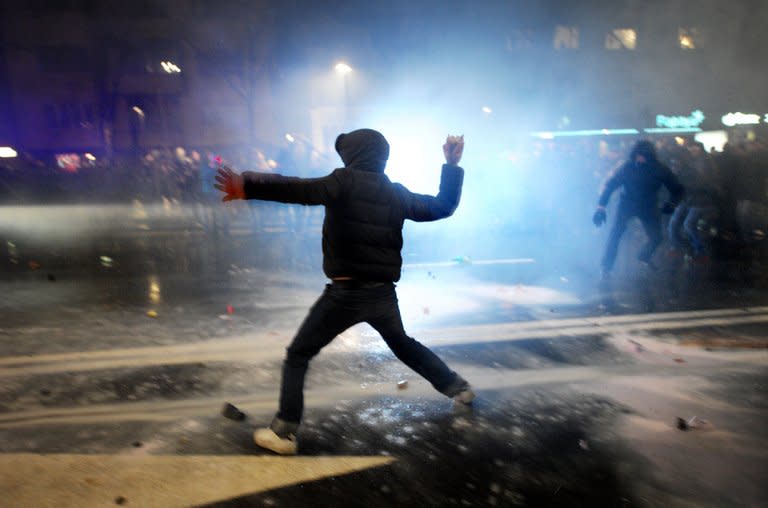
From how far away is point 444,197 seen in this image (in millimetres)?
3186

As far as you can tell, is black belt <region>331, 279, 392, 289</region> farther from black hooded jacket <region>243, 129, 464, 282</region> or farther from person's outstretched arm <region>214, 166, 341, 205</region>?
person's outstretched arm <region>214, 166, 341, 205</region>

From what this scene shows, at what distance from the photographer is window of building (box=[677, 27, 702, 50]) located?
18953 mm

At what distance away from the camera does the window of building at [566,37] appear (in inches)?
1324

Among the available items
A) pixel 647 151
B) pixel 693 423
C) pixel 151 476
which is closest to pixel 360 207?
pixel 151 476

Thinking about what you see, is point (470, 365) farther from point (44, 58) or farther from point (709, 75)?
point (44, 58)

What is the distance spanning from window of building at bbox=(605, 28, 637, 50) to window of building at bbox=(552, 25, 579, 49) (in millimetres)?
5902

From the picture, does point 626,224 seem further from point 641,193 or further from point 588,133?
point 588,133

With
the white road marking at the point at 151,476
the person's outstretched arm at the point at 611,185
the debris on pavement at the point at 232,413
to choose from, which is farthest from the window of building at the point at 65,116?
the white road marking at the point at 151,476

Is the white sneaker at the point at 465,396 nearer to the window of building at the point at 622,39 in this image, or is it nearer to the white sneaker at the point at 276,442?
the white sneaker at the point at 276,442

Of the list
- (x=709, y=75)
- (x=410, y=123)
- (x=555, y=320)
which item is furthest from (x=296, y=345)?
(x=410, y=123)

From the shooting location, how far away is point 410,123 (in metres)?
30.6

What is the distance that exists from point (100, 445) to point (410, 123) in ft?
95.1

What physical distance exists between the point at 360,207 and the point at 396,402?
55.9 inches

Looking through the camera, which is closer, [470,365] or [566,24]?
[470,365]
